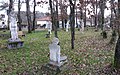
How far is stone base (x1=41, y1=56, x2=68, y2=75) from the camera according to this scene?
991 centimetres

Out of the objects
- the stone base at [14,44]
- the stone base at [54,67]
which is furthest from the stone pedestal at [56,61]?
the stone base at [14,44]

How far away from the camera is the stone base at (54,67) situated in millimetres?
9906

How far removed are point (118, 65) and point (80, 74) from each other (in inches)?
66.5

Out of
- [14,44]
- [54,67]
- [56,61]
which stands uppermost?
[14,44]

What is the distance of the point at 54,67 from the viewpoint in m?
10.0

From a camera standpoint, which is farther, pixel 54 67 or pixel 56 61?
pixel 56 61

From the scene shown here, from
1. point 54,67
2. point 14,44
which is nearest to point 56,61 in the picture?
point 54,67

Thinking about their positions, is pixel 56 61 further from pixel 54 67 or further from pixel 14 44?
pixel 14 44

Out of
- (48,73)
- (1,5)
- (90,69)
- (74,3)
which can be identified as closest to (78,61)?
(90,69)

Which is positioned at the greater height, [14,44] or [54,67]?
[14,44]

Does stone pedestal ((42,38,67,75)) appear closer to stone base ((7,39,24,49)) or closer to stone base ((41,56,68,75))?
stone base ((41,56,68,75))

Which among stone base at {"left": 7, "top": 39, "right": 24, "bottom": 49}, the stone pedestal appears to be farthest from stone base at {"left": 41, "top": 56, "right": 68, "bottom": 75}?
stone base at {"left": 7, "top": 39, "right": 24, "bottom": 49}

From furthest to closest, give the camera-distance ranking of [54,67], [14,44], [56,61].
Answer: [14,44] < [56,61] < [54,67]

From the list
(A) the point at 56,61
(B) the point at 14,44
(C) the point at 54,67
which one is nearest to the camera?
(C) the point at 54,67
